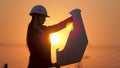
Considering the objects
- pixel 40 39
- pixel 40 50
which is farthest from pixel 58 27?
pixel 40 50

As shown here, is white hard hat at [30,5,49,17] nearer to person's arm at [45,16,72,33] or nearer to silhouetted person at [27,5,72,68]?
silhouetted person at [27,5,72,68]

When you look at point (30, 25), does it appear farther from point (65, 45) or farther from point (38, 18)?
point (65, 45)

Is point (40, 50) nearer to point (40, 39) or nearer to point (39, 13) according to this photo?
point (40, 39)

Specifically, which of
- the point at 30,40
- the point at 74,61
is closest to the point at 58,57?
the point at 74,61

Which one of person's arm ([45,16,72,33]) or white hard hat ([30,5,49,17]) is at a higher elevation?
white hard hat ([30,5,49,17])

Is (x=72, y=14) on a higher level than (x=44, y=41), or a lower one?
higher

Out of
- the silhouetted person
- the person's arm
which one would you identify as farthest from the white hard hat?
the person's arm

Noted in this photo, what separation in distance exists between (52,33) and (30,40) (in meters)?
0.48

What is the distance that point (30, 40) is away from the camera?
842 cm

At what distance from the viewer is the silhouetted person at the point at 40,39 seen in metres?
8.19

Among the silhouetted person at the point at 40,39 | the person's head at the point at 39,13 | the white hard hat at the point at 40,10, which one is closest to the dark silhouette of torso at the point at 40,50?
the silhouetted person at the point at 40,39

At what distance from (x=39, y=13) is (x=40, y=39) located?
1.69ft

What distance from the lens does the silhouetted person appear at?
8.19m

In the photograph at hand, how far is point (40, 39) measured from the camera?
8203 mm
